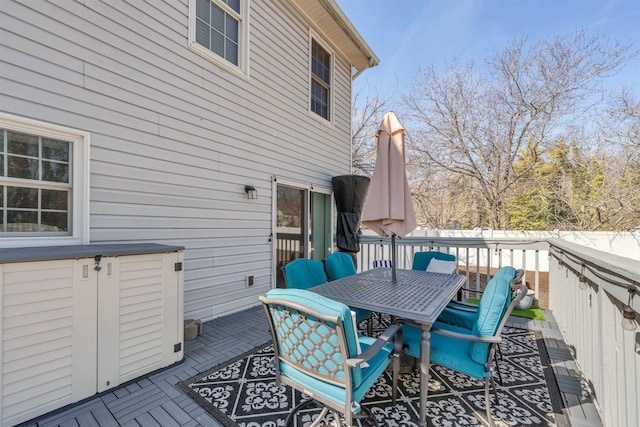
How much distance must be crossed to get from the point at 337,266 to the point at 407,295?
1259mm

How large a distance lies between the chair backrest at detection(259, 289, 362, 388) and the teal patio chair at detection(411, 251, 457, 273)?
271 centimetres

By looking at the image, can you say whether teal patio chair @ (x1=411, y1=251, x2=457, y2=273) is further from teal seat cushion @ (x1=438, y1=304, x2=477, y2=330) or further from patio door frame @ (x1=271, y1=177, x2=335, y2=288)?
patio door frame @ (x1=271, y1=177, x2=335, y2=288)

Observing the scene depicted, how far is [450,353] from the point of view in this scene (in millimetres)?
2018

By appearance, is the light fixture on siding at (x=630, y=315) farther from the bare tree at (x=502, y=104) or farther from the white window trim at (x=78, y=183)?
the bare tree at (x=502, y=104)

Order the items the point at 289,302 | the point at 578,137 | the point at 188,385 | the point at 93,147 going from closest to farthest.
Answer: the point at 289,302, the point at 188,385, the point at 93,147, the point at 578,137

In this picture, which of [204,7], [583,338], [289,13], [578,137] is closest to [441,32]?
[578,137]

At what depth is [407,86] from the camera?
11.6m

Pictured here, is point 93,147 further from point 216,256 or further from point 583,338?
point 583,338

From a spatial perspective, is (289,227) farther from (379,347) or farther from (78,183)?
(379,347)

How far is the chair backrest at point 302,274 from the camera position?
2818mm

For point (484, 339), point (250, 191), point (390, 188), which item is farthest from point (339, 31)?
Result: point (484, 339)

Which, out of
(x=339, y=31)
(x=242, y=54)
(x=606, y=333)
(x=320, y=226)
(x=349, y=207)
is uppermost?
(x=339, y=31)

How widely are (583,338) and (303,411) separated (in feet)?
8.63

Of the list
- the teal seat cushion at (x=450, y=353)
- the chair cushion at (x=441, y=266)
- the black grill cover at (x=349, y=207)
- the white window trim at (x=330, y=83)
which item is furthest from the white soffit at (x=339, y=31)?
the teal seat cushion at (x=450, y=353)
